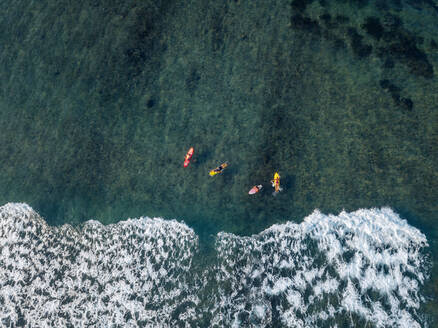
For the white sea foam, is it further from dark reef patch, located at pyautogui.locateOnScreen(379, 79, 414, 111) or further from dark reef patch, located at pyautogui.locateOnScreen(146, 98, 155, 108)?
dark reef patch, located at pyautogui.locateOnScreen(146, 98, 155, 108)

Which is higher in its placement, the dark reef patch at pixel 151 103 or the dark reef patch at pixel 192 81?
the dark reef patch at pixel 192 81

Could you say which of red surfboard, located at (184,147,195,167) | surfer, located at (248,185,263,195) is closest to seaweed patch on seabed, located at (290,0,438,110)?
surfer, located at (248,185,263,195)

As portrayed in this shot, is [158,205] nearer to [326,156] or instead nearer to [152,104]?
[152,104]

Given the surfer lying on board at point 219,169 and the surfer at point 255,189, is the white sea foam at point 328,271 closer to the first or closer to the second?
the surfer at point 255,189

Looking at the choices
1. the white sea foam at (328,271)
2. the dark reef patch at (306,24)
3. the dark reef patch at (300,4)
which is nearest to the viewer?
the white sea foam at (328,271)

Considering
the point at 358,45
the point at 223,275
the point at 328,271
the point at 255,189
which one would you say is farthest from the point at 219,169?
the point at 358,45

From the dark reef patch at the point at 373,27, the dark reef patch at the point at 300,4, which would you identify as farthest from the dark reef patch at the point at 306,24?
the dark reef patch at the point at 373,27
